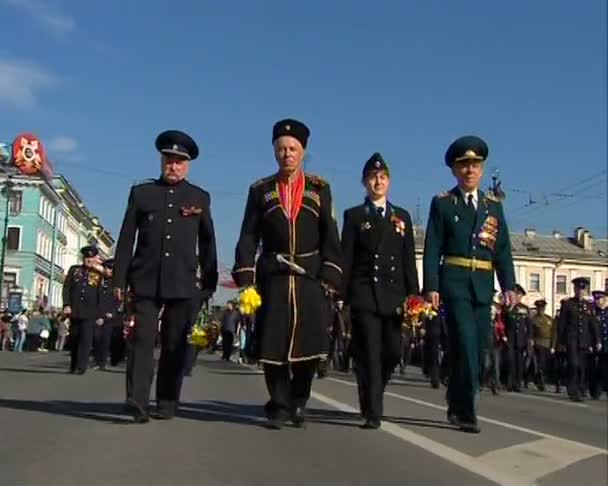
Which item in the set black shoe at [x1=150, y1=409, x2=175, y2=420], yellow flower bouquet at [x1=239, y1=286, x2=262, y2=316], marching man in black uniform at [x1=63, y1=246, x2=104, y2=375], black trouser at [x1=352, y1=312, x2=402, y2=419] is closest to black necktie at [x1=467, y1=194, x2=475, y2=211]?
black trouser at [x1=352, y1=312, x2=402, y2=419]

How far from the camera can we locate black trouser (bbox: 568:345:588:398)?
688 inches

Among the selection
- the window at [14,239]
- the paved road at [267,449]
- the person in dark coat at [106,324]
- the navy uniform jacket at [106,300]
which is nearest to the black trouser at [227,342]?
the person in dark coat at [106,324]

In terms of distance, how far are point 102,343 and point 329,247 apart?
12045 mm

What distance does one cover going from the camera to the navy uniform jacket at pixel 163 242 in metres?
7.55

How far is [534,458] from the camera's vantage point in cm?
703

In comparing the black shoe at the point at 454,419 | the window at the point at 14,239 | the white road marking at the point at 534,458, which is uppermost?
the window at the point at 14,239

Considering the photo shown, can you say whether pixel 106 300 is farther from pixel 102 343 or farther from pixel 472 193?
pixel 472 193

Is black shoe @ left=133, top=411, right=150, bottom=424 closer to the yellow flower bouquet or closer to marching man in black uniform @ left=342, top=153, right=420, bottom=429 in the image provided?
the yellow flower bouquet

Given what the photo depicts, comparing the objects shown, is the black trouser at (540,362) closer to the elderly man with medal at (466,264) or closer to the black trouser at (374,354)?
the elderly man with medal at (466,264)

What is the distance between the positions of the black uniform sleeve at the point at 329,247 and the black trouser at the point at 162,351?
1143 mm

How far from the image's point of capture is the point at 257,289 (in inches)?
299

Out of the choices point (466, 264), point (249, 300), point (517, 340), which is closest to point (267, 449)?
point (249, 300)

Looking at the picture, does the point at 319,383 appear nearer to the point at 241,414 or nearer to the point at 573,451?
the point at 241,414

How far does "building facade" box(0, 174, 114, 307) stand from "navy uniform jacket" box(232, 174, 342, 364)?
240 ft
